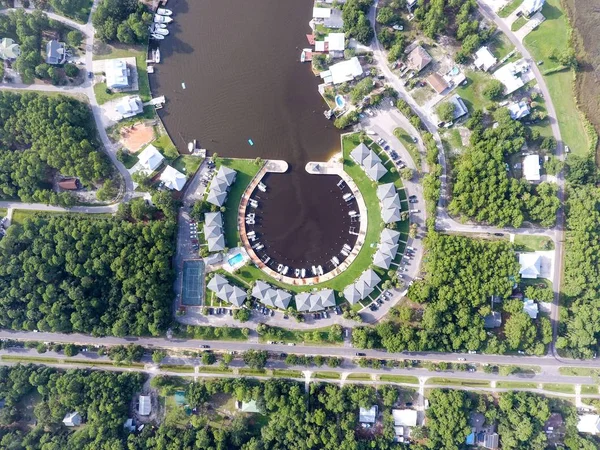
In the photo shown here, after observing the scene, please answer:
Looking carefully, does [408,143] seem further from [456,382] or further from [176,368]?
[176,368]

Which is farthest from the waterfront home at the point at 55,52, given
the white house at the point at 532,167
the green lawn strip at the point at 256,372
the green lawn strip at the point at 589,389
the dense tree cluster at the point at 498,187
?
the green lawn strip at the point at 589,389

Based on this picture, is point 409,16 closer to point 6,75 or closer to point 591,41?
point 591,41

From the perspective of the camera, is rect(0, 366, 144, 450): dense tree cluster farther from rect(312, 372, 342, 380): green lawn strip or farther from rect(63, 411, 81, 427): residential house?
rect(312, 372, 342, 380): green lawn strip

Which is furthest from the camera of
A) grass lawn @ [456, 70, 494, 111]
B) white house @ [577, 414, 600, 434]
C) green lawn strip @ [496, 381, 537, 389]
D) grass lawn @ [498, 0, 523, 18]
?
grass lawn @ [456, 70, 494, 111]

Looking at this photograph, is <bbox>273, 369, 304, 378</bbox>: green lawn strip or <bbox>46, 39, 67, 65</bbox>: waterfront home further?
<bbox>46, 39, 67, 65</bbox>: waterfront home

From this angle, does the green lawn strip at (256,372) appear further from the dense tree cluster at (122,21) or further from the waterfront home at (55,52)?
the waterfront home at (55,52)

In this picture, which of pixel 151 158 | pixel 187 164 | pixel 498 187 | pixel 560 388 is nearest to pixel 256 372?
pixel 187 164

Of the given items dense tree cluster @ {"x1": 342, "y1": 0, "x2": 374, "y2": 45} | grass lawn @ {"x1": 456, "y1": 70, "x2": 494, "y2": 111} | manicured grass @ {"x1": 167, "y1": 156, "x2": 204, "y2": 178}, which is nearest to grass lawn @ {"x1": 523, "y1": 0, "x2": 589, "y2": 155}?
grass lawn @ {"x1": 456, "y1": 70, "x2": 494, "y2": 111}
